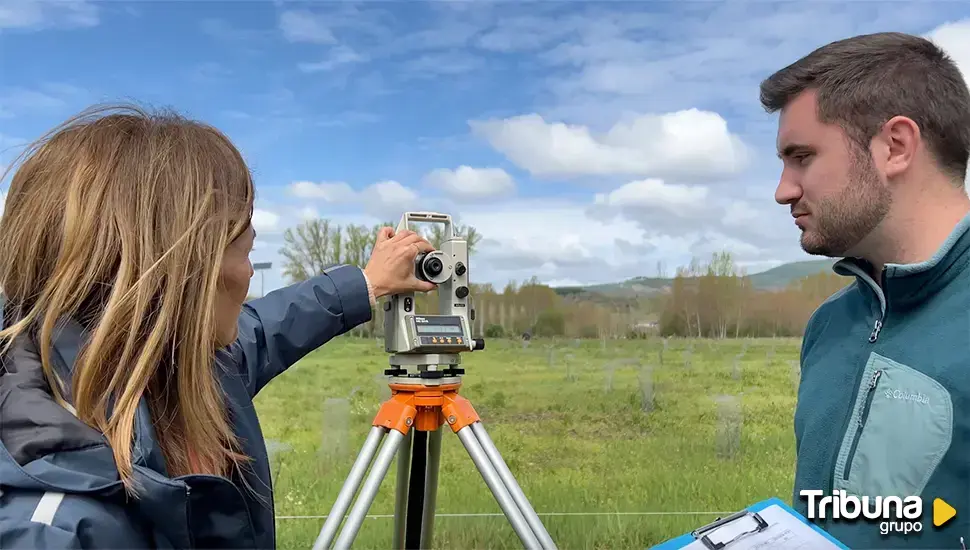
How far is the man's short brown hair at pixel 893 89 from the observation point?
1428 mm

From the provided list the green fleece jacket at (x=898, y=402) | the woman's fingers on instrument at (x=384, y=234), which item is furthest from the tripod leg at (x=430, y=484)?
the green fleece jacket at (x=898, y=402)

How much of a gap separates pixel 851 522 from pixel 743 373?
92.7 inches

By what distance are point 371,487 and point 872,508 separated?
120 centimetres

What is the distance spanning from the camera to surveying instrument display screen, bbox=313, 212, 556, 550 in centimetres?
179

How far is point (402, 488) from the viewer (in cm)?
212

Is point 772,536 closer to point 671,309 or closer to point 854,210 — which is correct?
point 854,210

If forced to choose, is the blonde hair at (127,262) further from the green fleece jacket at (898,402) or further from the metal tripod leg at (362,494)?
the green fleece jacket at (898,402)

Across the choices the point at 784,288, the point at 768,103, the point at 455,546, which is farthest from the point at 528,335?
the point at 768,103

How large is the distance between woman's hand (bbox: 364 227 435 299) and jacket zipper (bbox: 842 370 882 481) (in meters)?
1.10

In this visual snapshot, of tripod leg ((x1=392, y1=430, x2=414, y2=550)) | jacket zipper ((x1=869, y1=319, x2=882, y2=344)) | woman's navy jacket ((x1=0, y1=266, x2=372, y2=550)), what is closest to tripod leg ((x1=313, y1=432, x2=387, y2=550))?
tripod leg ((x1=392, y1=430, x2=414, y2=550))

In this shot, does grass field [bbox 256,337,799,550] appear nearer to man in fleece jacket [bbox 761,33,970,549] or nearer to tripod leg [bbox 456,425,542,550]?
tripod leg [bbox 456,425,542,550]

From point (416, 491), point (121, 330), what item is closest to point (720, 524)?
point (121, 330)

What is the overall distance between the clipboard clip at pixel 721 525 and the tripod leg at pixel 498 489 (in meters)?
0.82

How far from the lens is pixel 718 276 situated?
3.49 meters
